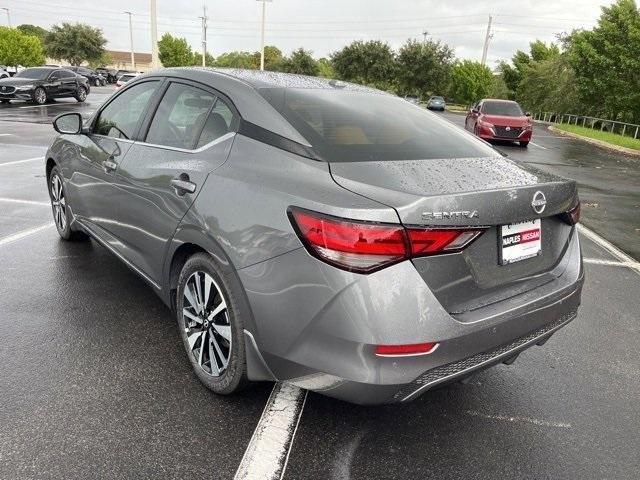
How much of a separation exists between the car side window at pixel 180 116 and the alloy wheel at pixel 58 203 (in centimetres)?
202

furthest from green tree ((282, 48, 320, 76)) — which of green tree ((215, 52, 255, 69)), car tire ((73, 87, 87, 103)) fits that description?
car tire ((73, 87, 87, 103))

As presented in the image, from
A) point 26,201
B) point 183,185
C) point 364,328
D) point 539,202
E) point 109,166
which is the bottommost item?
point 26,201

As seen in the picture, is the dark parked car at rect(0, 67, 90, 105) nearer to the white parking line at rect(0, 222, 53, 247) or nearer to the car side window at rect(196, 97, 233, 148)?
the white parking line at rect(0, 222, 53, 247)

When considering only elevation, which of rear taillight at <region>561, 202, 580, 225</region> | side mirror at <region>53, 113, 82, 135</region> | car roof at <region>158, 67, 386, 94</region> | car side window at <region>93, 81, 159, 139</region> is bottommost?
rear taillight at <region>561, 202, 580, 225</region>

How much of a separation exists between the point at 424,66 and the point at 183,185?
6660cm

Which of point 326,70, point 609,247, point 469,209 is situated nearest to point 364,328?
point 469,209

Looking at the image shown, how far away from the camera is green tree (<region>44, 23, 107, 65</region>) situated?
66812 millimetres

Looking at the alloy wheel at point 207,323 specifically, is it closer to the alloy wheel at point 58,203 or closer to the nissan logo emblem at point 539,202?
the nissan logo emblem at point 539,202

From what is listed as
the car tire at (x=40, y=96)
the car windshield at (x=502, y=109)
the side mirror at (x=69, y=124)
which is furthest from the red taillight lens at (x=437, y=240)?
the car tire at (x=40, y=96)

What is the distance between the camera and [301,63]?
6938 centimetres

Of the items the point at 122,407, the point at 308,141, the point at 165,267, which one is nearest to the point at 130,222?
the point at 165,267

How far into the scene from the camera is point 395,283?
2.01 metres

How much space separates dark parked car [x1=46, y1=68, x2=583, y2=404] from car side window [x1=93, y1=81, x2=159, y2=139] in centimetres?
30

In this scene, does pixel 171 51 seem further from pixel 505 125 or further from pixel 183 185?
pixel 183 185
